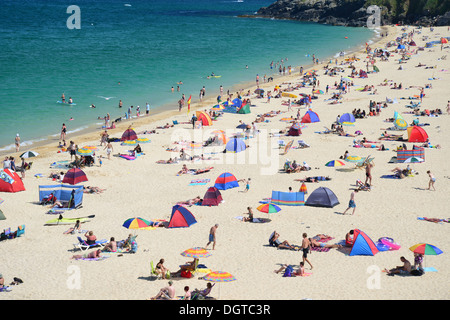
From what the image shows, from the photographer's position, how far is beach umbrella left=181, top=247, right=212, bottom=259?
53.6ft

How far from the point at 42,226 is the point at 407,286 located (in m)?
13.3

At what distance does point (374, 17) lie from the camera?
106500 millimetres

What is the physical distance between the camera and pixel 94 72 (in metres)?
57.4

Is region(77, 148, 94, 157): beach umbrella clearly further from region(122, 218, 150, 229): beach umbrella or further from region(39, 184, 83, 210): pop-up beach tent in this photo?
region(122, 218, 150, 229): beach umbrella

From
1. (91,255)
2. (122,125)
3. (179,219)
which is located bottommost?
(91,255)

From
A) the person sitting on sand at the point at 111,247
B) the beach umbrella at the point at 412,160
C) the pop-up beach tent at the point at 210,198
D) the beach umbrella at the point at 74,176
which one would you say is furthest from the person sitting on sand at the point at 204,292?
the beach umbrella at the point at 412,160

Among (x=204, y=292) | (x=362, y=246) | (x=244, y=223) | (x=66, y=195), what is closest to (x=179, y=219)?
(x=244, y=223)

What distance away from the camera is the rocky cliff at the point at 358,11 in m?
98.7

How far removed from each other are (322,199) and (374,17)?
94.4m

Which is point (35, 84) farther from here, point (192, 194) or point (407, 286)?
point (407, 286)

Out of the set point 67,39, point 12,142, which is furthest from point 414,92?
point 67,39

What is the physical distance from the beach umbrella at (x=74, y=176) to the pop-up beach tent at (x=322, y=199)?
1086 centimetres

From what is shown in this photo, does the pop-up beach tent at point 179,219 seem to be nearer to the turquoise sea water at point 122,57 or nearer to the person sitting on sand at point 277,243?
the person sitting on sand at point 277,243

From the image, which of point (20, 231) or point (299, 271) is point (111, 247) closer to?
point (20, 231)
